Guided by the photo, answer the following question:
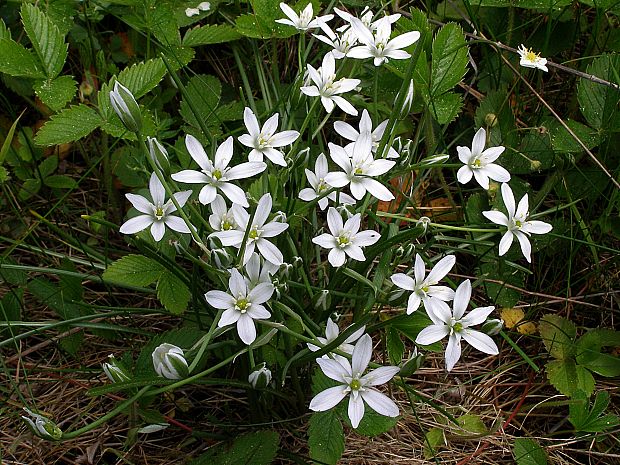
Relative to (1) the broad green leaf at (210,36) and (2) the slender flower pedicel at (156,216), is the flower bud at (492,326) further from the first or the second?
(1) the broad green leaf at (210,36)

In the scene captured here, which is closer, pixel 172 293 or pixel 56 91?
pixel 172 293

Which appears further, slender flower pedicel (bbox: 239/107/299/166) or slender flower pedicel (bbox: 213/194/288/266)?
slender flower pedicel (bbox: 239/107/299/166)

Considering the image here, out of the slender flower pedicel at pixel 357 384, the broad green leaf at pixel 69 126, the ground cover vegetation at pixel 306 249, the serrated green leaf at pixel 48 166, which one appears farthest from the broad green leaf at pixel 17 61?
the slender flower pedicel at pixel 357 384

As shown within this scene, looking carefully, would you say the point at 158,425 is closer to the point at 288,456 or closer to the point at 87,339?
the point at 288,456

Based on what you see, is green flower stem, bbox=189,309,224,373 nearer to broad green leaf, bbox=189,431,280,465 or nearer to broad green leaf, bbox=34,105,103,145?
broad green leaf, bbox=189,431,280,465

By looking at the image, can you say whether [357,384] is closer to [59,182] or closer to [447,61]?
[447,61]

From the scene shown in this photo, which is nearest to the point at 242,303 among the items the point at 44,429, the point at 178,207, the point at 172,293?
the point at 178,207

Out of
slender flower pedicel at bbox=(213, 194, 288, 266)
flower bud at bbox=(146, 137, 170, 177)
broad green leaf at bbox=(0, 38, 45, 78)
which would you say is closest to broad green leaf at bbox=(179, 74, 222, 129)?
broad green leaf at bbox=(0, 38, 45, 78)

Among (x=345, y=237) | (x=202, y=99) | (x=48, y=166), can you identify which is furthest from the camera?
(x=48, y=166)
